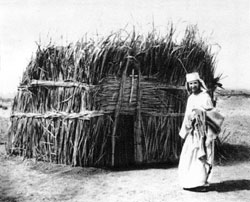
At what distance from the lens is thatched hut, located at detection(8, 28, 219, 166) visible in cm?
639

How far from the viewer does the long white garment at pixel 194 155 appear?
5.09m

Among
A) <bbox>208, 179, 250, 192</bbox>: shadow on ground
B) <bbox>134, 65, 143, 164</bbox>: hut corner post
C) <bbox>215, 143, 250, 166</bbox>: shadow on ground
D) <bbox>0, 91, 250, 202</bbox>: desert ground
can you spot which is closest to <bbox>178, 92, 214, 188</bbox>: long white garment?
<bbox>0, 91, 250, 202</bbox>: desert ground

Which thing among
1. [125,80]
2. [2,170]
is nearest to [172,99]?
[125,80]

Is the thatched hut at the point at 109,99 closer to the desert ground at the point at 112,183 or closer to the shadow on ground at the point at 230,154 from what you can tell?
the desert ground at the point at 112,183

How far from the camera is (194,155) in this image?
5.20m

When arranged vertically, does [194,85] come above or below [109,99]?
above

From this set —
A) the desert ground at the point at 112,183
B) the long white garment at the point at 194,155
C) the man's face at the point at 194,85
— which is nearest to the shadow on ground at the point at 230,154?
the desert ground at the point at 112,183

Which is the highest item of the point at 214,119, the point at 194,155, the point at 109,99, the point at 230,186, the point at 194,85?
the point at 194,85

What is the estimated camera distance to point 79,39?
6625mm

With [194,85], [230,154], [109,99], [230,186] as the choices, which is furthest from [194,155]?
[230,154]

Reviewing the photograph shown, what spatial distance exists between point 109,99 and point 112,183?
1576mm

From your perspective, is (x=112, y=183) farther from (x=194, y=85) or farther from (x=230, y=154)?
(x=230, y=154)

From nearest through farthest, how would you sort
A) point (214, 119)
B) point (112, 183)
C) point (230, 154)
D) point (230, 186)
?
point (214, 119) → point (230, 186) → point (112, 183) → point (230, 154)

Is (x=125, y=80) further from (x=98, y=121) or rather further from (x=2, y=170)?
(x=2, y=170)
